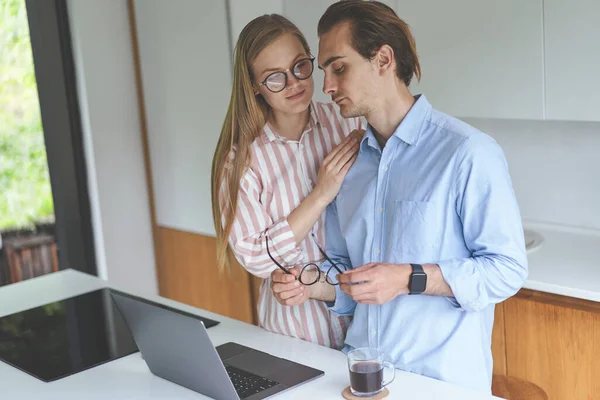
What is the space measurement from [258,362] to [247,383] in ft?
0.43

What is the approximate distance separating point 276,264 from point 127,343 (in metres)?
0.50

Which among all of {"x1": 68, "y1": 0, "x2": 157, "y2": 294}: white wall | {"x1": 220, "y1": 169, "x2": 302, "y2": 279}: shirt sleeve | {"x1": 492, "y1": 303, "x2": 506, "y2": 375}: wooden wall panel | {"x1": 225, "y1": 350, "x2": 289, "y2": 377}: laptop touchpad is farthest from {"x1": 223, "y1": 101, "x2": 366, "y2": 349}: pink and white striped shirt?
{"x1": 68, "y1": 0, "x2": 157, "y2": 294}: white wall

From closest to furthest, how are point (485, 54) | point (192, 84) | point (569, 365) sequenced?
point (569, 365) < point (485, 54) < point (192, 84)

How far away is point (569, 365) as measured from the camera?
2670 millimetres

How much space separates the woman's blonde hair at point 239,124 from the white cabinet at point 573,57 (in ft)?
3.06

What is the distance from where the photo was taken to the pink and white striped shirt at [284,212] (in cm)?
230

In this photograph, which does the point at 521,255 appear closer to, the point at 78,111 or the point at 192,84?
the point at 192,84

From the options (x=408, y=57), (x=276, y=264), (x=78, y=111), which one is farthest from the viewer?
(x=78, y=111)

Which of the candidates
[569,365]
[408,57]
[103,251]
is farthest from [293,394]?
[103,251]

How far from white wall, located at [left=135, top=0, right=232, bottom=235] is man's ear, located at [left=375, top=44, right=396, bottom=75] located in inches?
70.0

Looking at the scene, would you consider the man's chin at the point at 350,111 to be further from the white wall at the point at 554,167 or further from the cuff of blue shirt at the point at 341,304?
the white wall at the point at 554,167

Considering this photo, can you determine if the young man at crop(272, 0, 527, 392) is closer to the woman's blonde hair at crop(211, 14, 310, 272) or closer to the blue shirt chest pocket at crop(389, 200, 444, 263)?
the blue shirt chest pocket at crop(389, 200, 444, 263)

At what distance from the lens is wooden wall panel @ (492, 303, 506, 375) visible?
2.84 metres

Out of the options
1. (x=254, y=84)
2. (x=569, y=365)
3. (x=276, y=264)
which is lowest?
(x=569, y=365)
